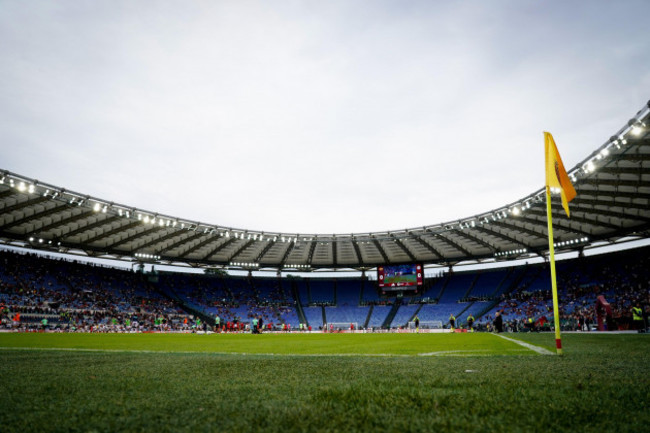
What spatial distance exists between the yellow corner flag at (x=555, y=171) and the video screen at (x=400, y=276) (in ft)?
140

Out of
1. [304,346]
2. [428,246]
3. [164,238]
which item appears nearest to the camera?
[304,346]

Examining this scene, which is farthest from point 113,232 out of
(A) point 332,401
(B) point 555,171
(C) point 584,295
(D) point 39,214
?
(C) point 584,295

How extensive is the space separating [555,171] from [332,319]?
1950 inches

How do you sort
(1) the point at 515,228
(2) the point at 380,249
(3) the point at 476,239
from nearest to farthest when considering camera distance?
(1) the point at 515,228 → (3) the point at 476,239 → (2) the point at 380,249

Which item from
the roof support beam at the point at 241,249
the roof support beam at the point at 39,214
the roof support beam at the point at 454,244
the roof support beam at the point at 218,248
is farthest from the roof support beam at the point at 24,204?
the roof support beam at the point at 454,244

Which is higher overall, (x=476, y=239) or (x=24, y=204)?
(x=24, y=204)

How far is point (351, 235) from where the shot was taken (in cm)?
4712

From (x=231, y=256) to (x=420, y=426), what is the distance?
174 ft

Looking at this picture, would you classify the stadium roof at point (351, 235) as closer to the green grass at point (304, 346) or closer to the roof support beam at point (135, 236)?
the roof support beam at point (135, 236)

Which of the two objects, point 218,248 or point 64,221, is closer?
point 64,221

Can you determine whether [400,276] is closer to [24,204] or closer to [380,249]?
[380,249]

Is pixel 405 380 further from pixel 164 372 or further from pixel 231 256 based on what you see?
pixel 231 256

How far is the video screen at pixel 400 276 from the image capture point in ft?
164

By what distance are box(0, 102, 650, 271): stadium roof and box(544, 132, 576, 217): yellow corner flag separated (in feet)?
50.7
